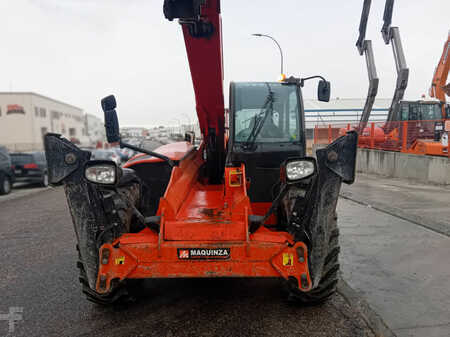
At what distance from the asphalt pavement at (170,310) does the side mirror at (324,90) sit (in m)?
2.52

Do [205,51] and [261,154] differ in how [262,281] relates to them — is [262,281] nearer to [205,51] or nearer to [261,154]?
[261,154]

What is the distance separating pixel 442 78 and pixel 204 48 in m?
16.9

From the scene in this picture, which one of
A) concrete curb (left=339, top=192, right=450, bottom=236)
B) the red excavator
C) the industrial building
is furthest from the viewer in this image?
the industrial building

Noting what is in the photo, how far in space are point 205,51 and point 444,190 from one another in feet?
32.2

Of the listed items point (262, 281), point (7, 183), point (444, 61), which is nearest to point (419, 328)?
point (262, 281)

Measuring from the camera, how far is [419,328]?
321 centimetres

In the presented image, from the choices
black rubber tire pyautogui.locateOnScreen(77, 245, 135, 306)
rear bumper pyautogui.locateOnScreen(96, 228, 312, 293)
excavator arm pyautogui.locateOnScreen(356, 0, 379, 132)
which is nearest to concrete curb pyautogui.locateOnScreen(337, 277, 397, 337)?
rear bumper pyautogui.locateOnScreen(96, 228, 312, 293)

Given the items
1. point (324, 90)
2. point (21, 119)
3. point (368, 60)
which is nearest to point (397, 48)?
point (368, 60)

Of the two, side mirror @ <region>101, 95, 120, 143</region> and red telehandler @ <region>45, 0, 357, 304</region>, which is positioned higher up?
side mirror @ <region>101, 95, 120, 143</region>

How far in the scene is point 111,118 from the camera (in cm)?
322

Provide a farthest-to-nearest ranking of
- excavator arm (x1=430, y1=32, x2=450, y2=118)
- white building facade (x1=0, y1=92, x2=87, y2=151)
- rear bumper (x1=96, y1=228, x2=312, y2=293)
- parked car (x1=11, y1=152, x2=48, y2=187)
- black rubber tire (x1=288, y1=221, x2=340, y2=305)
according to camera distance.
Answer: white building facade (x1=0, y1=92, x2=87, y2=151) < excavator arm (x1=430, y1=32, x2=450, y2=118) < parked car (x1=11, y1=152, x2=48, y2=187) < black rubber tire (x1=288, y1=221, x2=340, y2=305) < rear bumper (x1=96, y1=228, x2=312, y2=293)

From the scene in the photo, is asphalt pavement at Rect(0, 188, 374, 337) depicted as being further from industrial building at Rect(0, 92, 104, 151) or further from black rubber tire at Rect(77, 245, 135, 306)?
industrial building at Rect(0, 92, 104, 151)

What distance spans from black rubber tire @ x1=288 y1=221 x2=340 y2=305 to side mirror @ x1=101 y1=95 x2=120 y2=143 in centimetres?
214

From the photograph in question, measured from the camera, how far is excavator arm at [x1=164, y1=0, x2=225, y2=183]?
2844 millimetres
